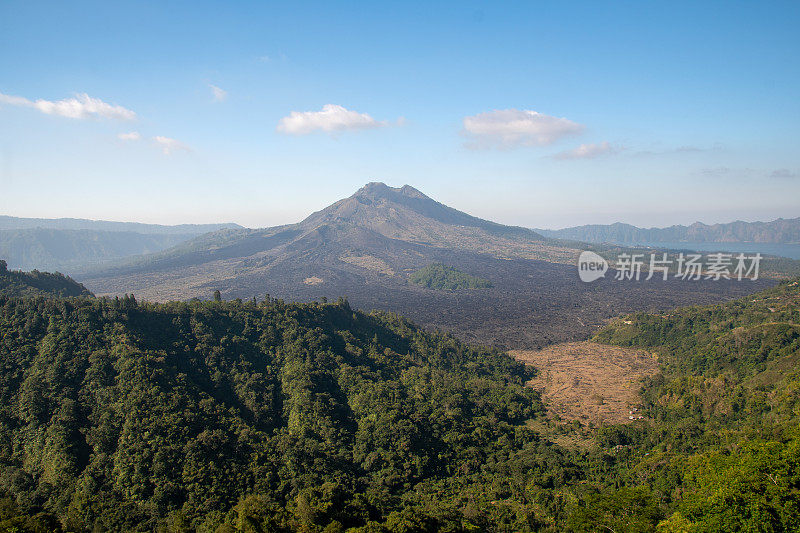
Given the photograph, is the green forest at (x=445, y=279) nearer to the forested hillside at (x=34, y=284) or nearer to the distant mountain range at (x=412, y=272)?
the distant mountain range at (x=412, y=272)

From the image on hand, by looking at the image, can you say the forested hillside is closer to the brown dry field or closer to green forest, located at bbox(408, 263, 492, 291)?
the brown dry field

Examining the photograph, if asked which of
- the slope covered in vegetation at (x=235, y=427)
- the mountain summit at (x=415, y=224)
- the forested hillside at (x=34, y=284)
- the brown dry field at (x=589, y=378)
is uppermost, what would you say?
the mountain summit at (x=415, y=224)

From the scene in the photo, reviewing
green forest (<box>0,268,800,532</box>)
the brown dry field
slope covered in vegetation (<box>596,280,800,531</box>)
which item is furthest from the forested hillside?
slope covered in vegetation (<box>596,280,800,531</box>)

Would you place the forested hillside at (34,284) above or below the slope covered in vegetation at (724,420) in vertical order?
above

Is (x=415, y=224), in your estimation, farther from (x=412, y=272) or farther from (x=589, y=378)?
(x=589, y=378)

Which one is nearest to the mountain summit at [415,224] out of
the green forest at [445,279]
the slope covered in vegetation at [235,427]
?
the green forest at [445,279]
